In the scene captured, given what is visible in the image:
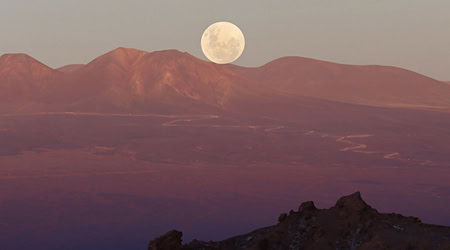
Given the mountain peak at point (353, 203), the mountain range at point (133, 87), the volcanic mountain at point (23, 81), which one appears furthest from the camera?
the volcanic mountain at point (23, 81)

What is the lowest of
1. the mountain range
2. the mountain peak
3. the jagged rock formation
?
the jagged rock formation

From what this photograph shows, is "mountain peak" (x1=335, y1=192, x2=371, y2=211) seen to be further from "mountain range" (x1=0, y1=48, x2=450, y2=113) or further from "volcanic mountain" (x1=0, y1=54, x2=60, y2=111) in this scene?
"volcanic mountain" (x1=0, y1=54, x2=60, y2=111)

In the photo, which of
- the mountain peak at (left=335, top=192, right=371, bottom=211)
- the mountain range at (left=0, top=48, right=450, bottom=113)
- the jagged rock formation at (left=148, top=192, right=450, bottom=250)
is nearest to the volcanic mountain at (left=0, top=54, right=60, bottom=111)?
the mountain range at (left=0, top=48, right=450, bottom=113)

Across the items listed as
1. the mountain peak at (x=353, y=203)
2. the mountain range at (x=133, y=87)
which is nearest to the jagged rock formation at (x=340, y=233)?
the mountain peak at (x=353, y=203)

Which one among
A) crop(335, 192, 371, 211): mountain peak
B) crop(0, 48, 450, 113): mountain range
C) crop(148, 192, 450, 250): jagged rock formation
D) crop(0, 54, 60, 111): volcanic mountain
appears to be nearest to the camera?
crop(148, 192, 450, 250): jagged rock formation

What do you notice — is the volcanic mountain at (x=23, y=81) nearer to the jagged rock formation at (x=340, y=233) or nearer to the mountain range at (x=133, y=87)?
the mountain range at (x=133, y=87)

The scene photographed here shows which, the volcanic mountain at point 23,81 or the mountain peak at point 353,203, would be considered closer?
the mountain peak at point 353,203

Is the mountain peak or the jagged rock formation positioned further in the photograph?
the mountain peak

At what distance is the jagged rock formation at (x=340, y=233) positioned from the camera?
43.0ft

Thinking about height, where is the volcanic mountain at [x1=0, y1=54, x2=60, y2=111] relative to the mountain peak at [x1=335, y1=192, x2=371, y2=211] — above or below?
above

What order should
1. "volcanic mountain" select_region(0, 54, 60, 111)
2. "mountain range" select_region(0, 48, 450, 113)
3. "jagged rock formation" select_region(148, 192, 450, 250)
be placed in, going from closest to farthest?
"jagged rock formation" select_region(148, 192, 450, 250)
"mountain range" select_region(0, 48, 450, 113)
"volcanic mountain" select_region(0, 54, 60, 111)

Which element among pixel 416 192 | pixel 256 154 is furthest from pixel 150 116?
pixel 416 192

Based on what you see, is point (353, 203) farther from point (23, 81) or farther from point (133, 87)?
point (23, 81)

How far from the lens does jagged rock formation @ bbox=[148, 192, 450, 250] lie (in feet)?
43.0
